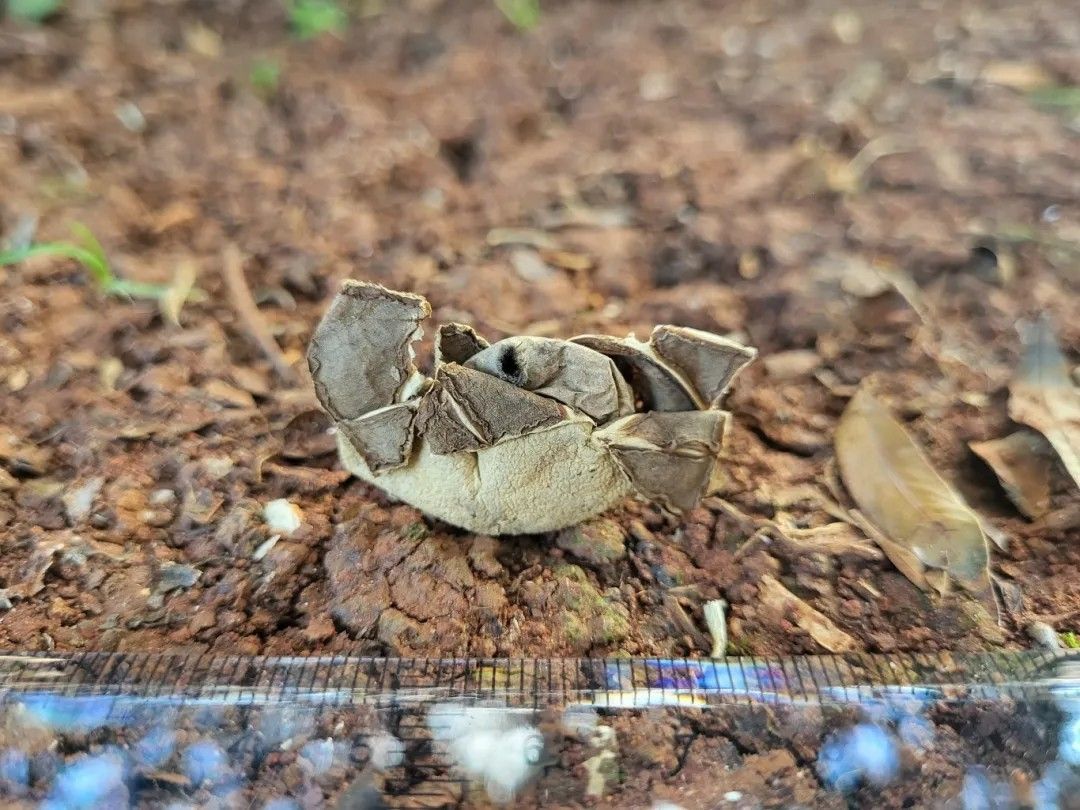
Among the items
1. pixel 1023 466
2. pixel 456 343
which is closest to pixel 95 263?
pixel 456 343

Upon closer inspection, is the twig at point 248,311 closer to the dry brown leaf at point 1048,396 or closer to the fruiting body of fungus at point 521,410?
the fruiting body of fungus at point 521,410

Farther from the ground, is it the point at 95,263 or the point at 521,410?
the point at 521,410

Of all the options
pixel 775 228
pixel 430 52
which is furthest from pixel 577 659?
pixel 430 52

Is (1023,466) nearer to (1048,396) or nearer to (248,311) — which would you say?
(1048,396)

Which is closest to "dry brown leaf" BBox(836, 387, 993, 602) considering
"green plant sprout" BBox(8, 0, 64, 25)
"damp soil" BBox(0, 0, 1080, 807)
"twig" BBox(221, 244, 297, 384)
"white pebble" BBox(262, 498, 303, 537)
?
"damp soil" BBox(0, 0, 1080, 807)

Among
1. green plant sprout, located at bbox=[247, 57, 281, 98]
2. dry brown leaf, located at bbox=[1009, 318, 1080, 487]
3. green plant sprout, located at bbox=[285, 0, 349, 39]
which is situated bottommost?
dry brown leaf, located at bbox=[1009, 318, 1080, 487]

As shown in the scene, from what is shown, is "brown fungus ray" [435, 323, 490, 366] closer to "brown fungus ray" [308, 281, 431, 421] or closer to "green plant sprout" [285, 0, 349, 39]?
"brown fungus ray" [308, 281, 431, 421]

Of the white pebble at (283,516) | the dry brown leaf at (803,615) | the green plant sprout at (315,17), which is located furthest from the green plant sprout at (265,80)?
the dry brown leaf at (803,615)

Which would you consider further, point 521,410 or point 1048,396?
Result: point 1048,396
